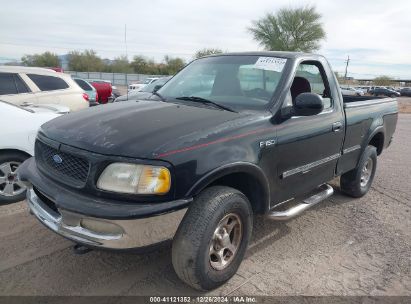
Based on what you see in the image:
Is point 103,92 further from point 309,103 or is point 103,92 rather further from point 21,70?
point 309,103

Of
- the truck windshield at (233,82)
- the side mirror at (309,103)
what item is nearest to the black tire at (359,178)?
the side mirror at (309,103)

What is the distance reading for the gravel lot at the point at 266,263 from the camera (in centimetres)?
298

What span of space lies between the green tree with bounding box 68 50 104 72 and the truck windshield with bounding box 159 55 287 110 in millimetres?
61222

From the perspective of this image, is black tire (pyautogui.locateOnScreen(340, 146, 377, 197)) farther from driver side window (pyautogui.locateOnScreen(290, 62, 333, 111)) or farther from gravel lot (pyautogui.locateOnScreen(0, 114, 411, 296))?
driver side window (pyautogui.locateOnScreen(290, 62, 333, 111))

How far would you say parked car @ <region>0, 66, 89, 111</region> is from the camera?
696 cm

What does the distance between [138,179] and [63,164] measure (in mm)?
699

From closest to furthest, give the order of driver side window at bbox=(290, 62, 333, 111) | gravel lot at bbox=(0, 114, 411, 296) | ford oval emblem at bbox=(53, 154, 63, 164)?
1. ford oval emblem at bbox=(53, 154, 63, 164)
2. gravel lot at bbox=(0, 114, 411, 296)
3. driver side window at bbox=(290, 62, 333, 111)

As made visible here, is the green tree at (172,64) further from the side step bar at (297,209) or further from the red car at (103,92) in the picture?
the side step bar at (297,209)

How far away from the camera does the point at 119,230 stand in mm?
2424

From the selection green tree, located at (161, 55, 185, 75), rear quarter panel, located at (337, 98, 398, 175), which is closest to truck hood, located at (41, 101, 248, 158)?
rear quarter panel, located at (337, 98, 398, 175)

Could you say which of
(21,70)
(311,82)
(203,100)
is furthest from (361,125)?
(21,70)

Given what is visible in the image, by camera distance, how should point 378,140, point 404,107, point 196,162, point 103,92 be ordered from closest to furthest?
point 196,162
point 378,140
point 103,92
point 404,107

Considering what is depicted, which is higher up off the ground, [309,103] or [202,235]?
[309,103]

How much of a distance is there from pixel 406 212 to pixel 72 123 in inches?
163
